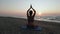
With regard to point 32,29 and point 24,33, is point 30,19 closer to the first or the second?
point 32,29

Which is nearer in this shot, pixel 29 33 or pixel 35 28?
pixel 29 33

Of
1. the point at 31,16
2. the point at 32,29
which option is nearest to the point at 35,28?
the point at 32,29

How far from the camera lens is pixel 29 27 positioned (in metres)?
11.3

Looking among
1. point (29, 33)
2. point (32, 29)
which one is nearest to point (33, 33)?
point (29, 33)

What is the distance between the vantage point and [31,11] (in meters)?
10.9

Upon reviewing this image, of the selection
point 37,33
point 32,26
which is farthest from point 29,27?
point 37,33

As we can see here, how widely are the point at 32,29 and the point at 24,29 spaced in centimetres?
65

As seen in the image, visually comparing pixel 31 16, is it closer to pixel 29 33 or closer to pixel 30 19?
pixel 30 19

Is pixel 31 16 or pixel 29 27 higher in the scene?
pixel 31 16

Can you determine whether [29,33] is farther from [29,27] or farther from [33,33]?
[29,27]

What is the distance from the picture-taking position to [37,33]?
1040 cm

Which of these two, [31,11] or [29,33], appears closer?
[29,33]

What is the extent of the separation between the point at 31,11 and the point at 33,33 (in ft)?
5.91

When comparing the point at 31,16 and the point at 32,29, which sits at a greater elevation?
the point at 31,16
